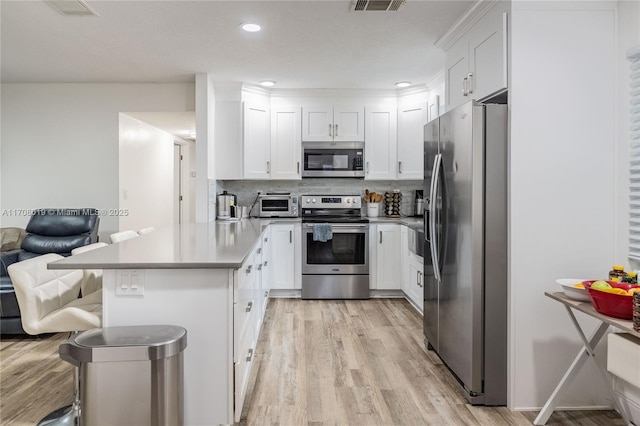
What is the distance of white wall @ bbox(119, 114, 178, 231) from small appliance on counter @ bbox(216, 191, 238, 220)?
0.70 meters

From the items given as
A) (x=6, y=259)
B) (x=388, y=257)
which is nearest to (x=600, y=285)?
(x=388, y=257)

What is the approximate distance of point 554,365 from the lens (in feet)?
7.36

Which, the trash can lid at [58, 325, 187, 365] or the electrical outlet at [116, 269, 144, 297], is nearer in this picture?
the trash can lid at [58, 325, 187, 365]

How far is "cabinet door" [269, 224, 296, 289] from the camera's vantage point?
15.3 feet

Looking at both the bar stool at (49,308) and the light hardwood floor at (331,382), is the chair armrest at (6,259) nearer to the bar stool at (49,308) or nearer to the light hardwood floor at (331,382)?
the light hardwood floor at (331,382)

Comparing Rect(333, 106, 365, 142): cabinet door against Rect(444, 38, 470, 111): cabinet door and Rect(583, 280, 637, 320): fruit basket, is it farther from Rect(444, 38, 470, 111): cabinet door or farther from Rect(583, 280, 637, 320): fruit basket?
Rect(583, 280, 637, 320): fruit basket

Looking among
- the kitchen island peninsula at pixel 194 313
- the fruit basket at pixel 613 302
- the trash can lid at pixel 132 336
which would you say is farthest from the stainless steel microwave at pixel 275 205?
the fruit basket at pixel 613 302

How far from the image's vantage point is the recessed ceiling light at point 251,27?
300cm

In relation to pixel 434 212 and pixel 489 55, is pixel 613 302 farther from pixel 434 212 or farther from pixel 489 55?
pixel 489 55

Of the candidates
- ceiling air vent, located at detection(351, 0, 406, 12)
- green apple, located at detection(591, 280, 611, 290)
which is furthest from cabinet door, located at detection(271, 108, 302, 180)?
green apple, located at detection(591, 280, 611, 290)

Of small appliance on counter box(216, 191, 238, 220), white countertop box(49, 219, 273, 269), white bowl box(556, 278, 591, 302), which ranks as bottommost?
white bowl box(556, 278, 591, 302)

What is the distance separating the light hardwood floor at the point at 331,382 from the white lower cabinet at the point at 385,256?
3.18ft

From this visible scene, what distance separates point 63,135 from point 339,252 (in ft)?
11.5

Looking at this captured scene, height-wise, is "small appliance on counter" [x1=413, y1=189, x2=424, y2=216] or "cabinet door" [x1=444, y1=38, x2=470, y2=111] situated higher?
"cabinet door" [x1=444, y1=38, x2=470, y2=111]
